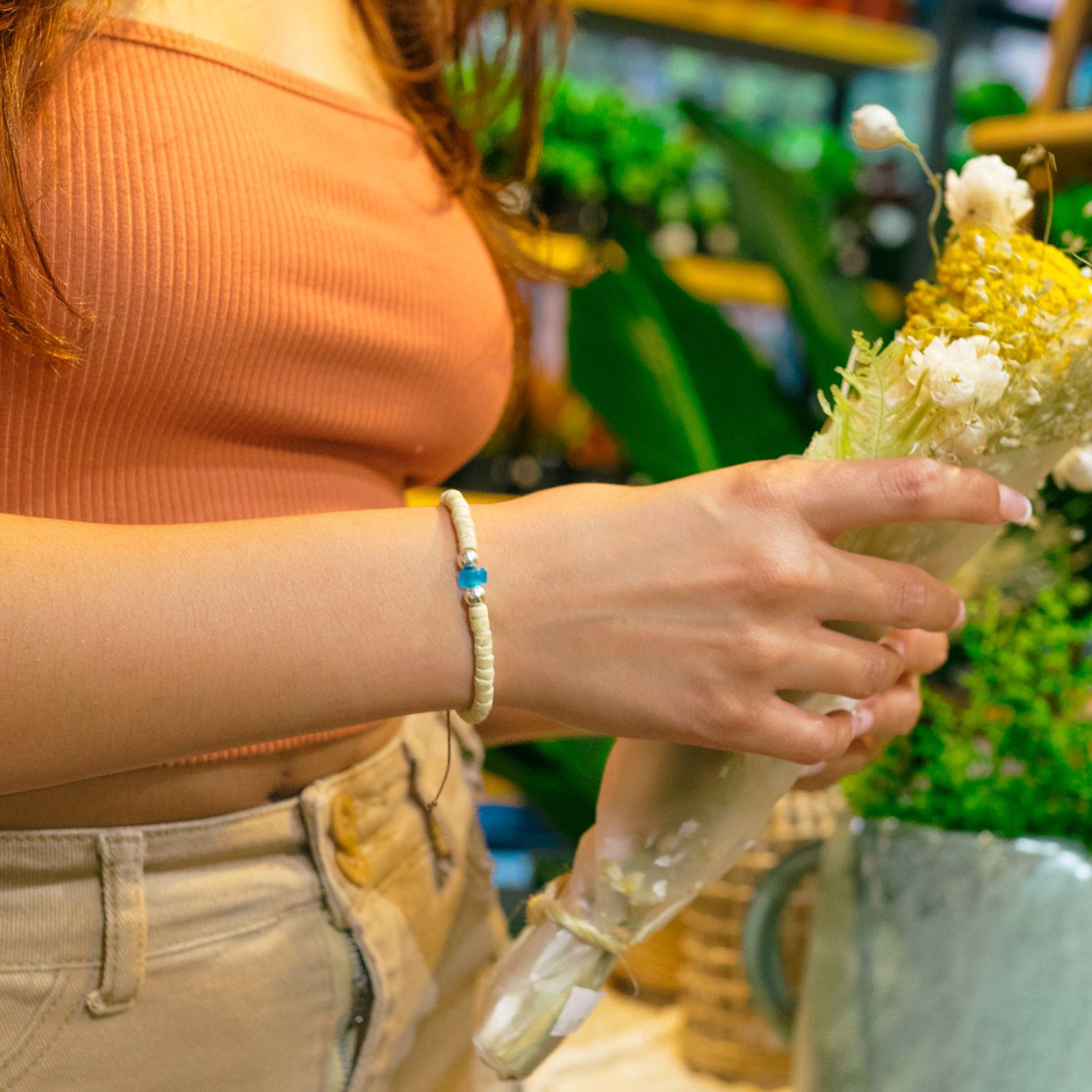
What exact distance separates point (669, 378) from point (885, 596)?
1012 millimetres

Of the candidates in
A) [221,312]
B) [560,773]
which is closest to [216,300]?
[221,312]

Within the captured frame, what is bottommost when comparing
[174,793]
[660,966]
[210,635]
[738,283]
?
[660,966]

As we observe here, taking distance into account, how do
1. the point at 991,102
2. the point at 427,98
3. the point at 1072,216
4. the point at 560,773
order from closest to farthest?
the point at 427,98
the point at 1072,216
the point at 560,773
the point at 991,102

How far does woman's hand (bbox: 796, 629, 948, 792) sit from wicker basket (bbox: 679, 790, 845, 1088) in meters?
0.70

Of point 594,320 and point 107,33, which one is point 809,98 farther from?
point 107,33

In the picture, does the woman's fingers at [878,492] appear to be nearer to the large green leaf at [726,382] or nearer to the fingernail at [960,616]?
the fingernail at [960,616]

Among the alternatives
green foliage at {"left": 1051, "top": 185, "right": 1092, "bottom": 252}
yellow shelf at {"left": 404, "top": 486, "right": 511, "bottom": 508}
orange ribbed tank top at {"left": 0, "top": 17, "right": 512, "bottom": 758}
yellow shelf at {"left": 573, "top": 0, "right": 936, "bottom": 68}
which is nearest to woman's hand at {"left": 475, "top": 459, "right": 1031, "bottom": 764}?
orange ribbed tank top at {"left": 0, "top": 17, "right": 512, "bottom": 758}

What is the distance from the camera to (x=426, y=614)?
0.42 meters

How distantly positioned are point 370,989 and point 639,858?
147 millimetres

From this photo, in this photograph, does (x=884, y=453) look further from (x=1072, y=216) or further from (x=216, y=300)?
(x=1072, y=216)

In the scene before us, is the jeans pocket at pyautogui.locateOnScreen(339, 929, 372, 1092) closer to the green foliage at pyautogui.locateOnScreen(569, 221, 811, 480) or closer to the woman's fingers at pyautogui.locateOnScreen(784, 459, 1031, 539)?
the woman's fingers at pyautogui.locateOnScreen(784, 459, 1031, 539)

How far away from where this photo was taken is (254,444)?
1.82 ft

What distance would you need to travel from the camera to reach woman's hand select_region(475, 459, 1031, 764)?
427mm

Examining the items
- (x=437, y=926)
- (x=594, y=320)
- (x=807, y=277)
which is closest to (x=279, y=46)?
(x=437, y=926)
